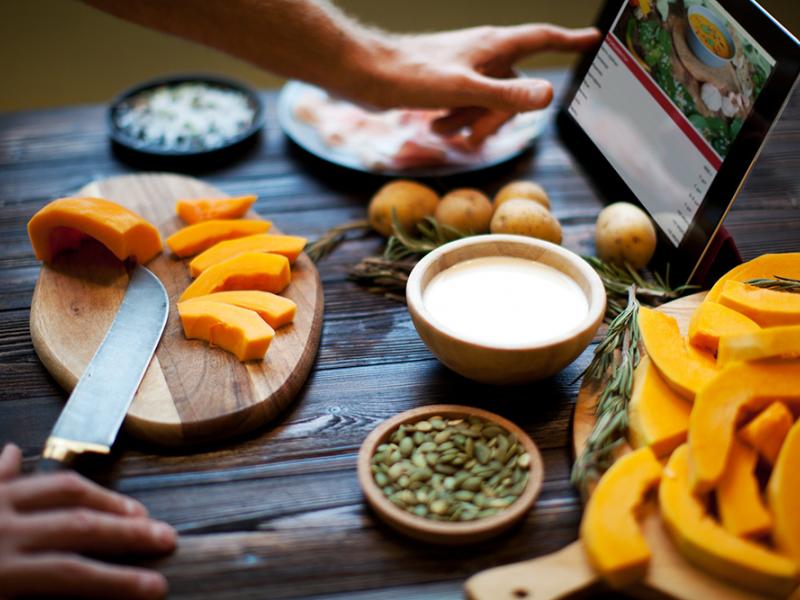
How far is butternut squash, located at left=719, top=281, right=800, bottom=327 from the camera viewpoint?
121cm

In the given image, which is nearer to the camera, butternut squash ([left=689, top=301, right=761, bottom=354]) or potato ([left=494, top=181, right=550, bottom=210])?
butternut squash ([left=689, top=301, right=761, bottom=354])

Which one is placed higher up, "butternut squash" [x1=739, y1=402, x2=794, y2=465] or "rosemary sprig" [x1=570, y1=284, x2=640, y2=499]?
"butternut squash" [x1=739, y1=402, x2=794, y2=465]

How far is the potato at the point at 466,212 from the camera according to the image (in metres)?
1.60

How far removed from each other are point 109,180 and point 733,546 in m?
1.44

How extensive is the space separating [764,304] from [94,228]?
3.82 ft

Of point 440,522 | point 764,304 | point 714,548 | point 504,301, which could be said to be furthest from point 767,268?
point 440,522

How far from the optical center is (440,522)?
1.04 m

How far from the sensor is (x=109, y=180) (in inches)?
69.2

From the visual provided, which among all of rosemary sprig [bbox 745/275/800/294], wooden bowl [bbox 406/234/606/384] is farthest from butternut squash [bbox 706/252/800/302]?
wooden bowl [bbox 406/234/606/384]

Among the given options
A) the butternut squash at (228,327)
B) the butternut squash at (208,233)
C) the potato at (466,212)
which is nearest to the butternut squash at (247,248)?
the butternut squash at (208,233)

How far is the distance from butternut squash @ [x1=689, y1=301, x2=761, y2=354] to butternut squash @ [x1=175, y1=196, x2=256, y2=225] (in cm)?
92

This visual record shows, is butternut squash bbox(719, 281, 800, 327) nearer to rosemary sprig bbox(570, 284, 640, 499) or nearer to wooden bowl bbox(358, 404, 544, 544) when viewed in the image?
rosemary sprig bbox(570, 284, 640, 499)

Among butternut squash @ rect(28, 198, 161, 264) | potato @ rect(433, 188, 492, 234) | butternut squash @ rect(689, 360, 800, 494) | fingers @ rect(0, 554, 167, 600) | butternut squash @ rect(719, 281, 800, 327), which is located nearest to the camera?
fingers @ rect(0, 554, 167, 600)

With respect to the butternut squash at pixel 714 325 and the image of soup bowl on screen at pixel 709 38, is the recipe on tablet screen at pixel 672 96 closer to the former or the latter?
the image of soup bowl on screen at pixel 709 38
